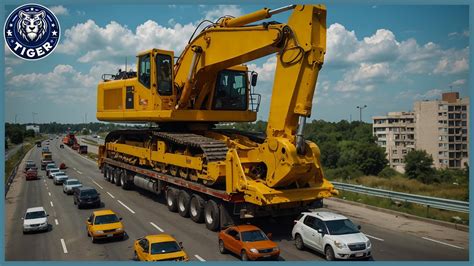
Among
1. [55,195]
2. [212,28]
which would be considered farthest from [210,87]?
[55,195]

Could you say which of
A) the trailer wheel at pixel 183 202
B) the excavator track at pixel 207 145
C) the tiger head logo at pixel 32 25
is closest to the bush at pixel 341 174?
the trailer wheel at pixel 183 202

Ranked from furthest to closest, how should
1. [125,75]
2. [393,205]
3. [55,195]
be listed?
[55,195] < [125,75] < [393,205]

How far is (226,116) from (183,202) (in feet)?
17.4

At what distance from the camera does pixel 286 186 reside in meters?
16.6

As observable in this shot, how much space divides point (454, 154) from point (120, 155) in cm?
8337

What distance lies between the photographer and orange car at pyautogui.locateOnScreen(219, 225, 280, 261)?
1371 centimetres

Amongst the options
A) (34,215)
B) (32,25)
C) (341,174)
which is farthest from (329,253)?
(341,174)

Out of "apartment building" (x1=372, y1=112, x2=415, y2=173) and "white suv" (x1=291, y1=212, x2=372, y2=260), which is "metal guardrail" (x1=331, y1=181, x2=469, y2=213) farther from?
"apartment building" (x1=372, y1=112, x2=415, y2=173)

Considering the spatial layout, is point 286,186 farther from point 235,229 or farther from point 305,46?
point 305,46

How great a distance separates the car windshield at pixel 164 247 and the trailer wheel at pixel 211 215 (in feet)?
13.5

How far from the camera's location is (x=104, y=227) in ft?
55.6

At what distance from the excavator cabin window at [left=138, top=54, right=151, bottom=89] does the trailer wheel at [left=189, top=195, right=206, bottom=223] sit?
7.11 meters

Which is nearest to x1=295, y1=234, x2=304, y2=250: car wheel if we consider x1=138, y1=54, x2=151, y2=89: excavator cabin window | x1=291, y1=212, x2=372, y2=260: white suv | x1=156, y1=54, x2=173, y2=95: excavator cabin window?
x1=291, y1=212, x2=372, y2=260: white suv

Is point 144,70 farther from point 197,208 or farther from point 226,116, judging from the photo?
point 197,208
